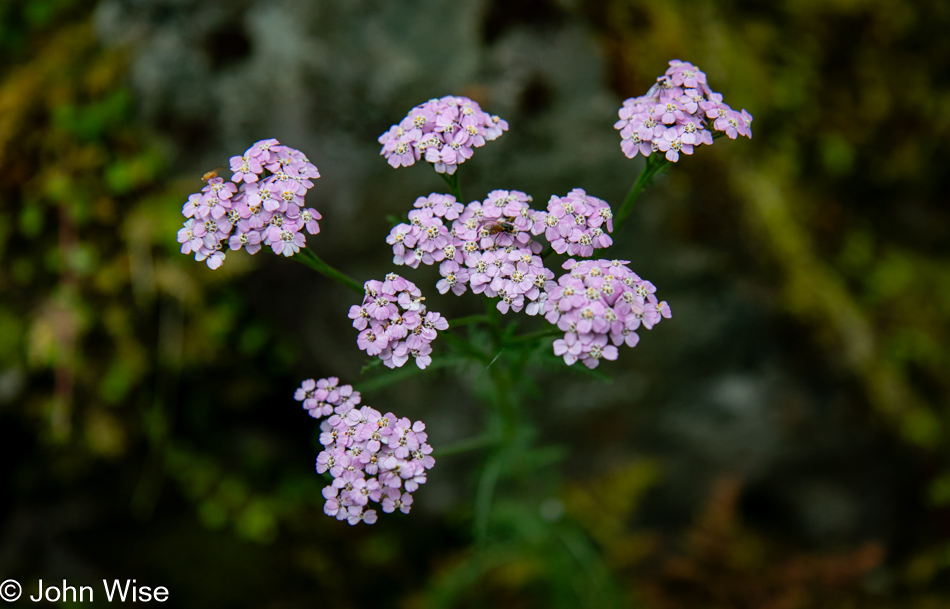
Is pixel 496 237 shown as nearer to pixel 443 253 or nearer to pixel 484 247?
pixel 484 247

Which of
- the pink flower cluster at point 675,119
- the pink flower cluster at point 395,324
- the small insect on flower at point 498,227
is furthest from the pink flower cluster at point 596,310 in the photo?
the pink flower cluster at point 675,119

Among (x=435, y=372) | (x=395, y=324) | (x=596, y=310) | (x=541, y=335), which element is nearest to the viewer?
(x=596, y=310)

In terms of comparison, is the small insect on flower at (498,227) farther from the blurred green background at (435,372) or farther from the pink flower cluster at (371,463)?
the blurred green background at (435,372)

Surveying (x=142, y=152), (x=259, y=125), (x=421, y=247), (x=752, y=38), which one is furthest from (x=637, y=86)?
(x=142, y=152)

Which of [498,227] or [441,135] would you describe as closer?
[498,227]

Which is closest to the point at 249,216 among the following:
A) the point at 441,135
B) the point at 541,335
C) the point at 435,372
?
the point at 441,135

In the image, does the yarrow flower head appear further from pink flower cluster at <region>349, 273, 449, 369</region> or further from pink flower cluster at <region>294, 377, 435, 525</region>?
pink flower cluster at <region>294, 377, 435, 525</region>
